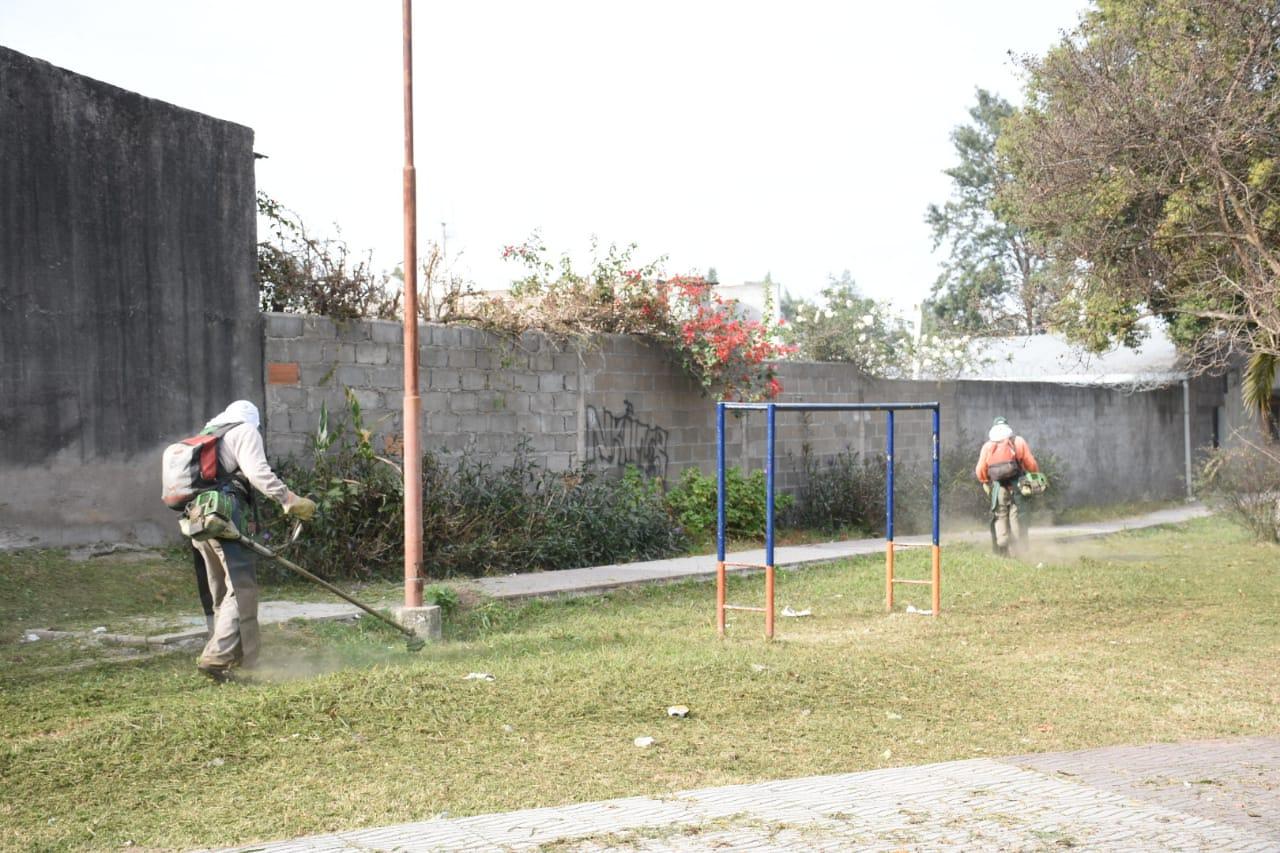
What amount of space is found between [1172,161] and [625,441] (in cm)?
693

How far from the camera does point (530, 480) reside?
15.0 m

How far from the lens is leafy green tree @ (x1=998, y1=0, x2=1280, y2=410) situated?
1391 cm

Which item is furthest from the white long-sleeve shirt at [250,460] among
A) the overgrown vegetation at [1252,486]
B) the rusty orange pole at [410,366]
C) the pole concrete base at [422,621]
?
the overgrown vegetation at [1252,486]

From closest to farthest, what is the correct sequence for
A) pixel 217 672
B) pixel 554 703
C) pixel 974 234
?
pixel 554 703 → pixel 217 672 → pixel 974 234

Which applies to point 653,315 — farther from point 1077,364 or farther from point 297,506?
point 1077,364

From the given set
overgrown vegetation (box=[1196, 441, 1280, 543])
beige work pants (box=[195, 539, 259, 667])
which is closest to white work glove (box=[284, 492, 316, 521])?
beige work pants (box=[195, 539, 259, 667])

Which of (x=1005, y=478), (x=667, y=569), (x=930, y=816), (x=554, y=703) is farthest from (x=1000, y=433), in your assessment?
(x=930, y=816)

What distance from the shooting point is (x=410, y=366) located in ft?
32.2

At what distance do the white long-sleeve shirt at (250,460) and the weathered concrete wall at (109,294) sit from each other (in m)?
3.55

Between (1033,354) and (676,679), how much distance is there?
24957 millimetres

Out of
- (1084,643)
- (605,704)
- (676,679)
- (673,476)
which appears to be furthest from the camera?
(673,476)

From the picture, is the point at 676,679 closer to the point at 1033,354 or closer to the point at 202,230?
the point at 202,230

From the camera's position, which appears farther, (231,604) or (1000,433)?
(1000,433)

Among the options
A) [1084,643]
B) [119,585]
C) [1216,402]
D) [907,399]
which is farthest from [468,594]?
[1216,402]
